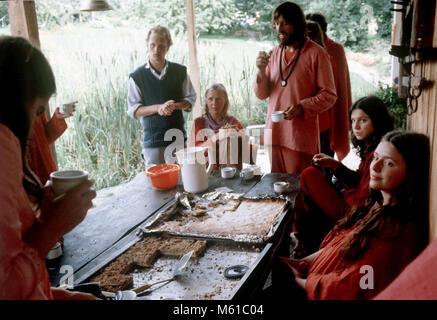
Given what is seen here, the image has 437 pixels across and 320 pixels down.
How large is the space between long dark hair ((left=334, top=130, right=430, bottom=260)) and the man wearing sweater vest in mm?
2039

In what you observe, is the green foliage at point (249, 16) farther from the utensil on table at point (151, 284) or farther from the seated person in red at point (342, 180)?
the utensil on table at point (151, 284)

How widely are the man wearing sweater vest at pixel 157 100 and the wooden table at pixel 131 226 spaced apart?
552 millimetres

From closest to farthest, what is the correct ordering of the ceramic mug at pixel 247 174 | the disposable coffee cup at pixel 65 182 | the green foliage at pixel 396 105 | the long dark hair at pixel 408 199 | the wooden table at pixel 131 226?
the disposable coffee cup at pixel 65 182 < the wooden table at pixel 131 226 < the long dark hair at pixel 408 199 < the ceramic mug at pixel 247 174 < the green foliage at pixel 396 105

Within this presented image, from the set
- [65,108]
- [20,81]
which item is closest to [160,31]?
[65,108]

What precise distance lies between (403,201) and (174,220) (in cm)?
112

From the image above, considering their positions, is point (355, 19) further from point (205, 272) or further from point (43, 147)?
point (205, 272)

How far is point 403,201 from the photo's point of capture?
1664mm

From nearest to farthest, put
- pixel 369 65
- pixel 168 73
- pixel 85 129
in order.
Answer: pixel 168 73 → pixel 85 129 → pixel 369 65

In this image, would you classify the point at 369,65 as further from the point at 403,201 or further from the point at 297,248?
the point at 403,201

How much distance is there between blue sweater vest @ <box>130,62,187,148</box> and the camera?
132 inches

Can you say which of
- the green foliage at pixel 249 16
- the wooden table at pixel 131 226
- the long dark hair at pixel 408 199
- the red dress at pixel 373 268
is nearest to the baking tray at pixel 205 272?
the wooden table at pixel 131 226

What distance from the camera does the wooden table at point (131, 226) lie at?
5.05ft

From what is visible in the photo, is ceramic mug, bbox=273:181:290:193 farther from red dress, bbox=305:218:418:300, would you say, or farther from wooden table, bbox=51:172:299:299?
red dress, bbox=305:218:418:300

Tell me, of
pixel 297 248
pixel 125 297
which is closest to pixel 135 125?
pixel 297 248
